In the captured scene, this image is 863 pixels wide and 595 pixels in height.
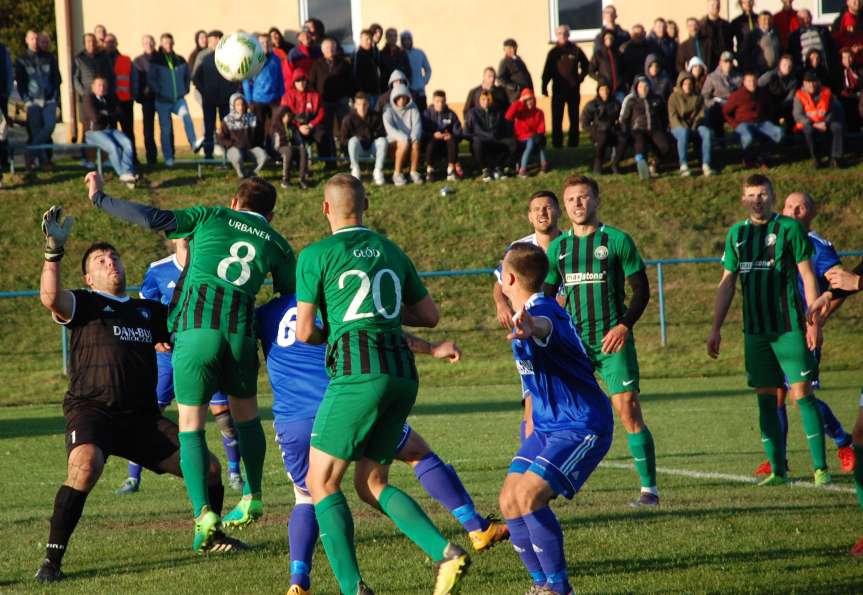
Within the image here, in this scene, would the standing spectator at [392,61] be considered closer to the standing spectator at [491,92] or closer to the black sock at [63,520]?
the standing spectator at [491,92]

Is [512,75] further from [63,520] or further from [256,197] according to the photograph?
[63,520]

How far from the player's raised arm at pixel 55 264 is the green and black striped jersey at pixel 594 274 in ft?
11.1

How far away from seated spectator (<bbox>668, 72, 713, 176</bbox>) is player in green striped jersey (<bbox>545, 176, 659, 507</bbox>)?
14007mm

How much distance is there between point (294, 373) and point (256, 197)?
1616mm

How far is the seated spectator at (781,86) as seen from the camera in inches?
886

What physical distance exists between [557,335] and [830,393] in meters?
11.0

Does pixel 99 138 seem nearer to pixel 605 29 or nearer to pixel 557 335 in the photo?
pixel 605 29

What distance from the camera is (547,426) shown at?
5996mm

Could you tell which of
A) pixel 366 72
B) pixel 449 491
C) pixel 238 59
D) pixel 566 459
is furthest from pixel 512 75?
pixel 566 459

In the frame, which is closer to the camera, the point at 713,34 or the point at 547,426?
the point at 547,426

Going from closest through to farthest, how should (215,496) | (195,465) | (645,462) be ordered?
(195,465), (215,496), (645,462)

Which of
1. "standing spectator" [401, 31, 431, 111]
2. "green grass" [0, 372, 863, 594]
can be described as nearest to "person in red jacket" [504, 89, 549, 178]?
"standing spectator" [401, 31, 431, 111]

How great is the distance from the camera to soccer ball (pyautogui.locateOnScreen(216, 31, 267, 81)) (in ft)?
56.1

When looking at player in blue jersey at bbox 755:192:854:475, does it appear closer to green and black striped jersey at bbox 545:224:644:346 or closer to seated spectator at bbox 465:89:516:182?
green and black striped jersey at bbox 545:224:644:346
